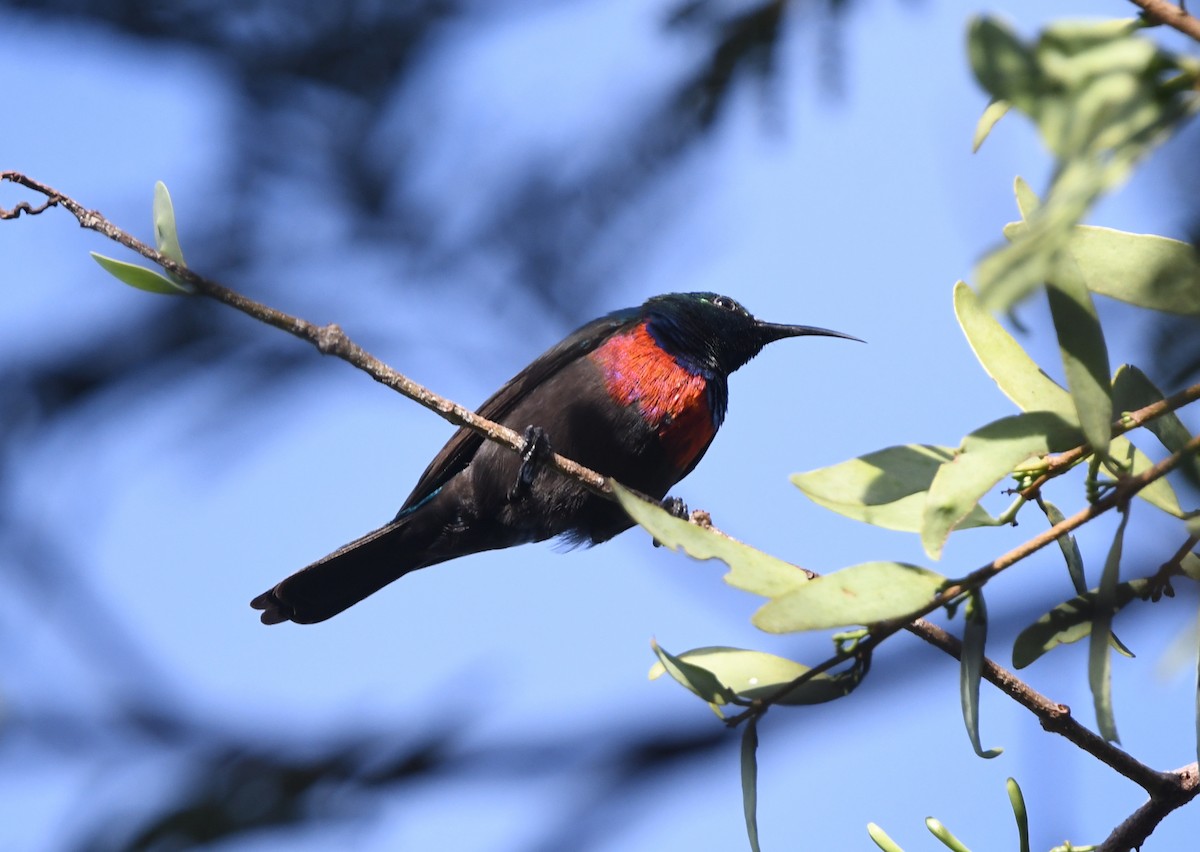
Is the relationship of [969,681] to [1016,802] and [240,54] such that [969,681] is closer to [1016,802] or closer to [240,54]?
[1016,802]

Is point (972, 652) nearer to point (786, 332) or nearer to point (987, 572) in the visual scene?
point (987, 572)

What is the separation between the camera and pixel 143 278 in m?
1.87

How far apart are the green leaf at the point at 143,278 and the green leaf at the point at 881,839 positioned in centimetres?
129

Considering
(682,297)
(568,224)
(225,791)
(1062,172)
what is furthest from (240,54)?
(682,297)

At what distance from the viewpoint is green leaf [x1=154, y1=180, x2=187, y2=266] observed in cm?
187

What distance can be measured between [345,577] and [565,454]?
3.53 feet

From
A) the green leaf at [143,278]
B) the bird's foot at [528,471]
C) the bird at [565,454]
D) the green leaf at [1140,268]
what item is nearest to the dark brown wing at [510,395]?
the bird at [565,454]

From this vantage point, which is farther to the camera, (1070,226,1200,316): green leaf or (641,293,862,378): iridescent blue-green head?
(641,293,862,378): iridescent blue-green head

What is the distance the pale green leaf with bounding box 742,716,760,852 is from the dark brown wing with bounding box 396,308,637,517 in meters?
3.23

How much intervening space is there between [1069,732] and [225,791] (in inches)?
48.2

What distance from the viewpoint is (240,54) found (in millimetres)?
2898

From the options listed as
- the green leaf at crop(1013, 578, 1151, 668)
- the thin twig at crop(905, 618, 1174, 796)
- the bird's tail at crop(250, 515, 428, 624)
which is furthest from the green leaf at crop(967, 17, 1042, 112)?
the bird's tail at crop(250, 515, 428, 624)

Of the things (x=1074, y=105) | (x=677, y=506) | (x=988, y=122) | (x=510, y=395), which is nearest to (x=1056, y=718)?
(x=988, y=122)

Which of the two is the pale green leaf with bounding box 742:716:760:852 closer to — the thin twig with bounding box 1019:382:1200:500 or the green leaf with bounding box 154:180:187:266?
the thin twig with bounding box 1019:382:1200:500
